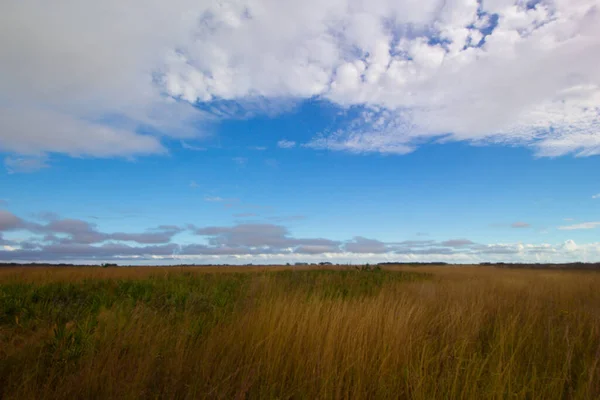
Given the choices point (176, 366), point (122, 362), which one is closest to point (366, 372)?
point (176, 366)

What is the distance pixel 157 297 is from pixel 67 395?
5792mm

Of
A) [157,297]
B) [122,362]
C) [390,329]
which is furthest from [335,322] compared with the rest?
[157,297]

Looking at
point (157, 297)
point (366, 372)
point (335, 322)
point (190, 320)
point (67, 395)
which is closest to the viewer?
point (67, 395)

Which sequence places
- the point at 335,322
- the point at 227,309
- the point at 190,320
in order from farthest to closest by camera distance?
1. the point at 227,309
2. the point at 190,320
3. the point at 335,322

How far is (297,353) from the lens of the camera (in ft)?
12.3

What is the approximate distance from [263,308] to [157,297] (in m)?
4.32

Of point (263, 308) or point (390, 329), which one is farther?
point (263, 308)

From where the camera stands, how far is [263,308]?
5.36 metres

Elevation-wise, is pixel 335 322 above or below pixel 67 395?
above


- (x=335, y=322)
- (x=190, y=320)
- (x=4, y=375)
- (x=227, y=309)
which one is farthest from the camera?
(x=227, y=309)

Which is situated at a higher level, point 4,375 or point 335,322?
point 335,322

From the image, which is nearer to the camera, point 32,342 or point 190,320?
point 32,342

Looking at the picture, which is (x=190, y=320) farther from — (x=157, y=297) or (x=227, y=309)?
(x=157, y=297)

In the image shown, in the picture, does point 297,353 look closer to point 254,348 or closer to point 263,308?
point 254,348
